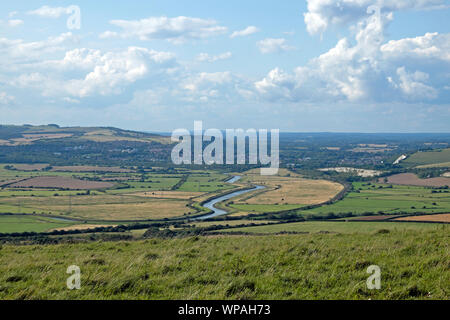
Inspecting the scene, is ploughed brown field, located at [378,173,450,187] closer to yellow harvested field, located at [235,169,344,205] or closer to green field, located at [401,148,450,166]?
yellow harvested field, located at [235,169,344,205]

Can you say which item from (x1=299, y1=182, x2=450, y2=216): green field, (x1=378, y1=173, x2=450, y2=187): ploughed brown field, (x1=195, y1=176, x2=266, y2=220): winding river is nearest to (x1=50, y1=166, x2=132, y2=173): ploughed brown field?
(x1=195, y1=176, x2=266, y2=220): winding river

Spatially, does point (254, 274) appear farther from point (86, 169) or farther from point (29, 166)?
point (29, 166)

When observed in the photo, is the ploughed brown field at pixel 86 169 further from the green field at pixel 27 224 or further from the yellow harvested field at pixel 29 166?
the green field at pixel 27 224

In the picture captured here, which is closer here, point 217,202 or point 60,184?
point 217,202

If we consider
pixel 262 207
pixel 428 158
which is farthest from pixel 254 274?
pixel 428 158

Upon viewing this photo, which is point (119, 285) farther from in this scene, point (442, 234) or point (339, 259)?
point (442, 234)

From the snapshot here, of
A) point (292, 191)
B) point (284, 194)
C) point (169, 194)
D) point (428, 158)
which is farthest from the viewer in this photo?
point (428, 158)
